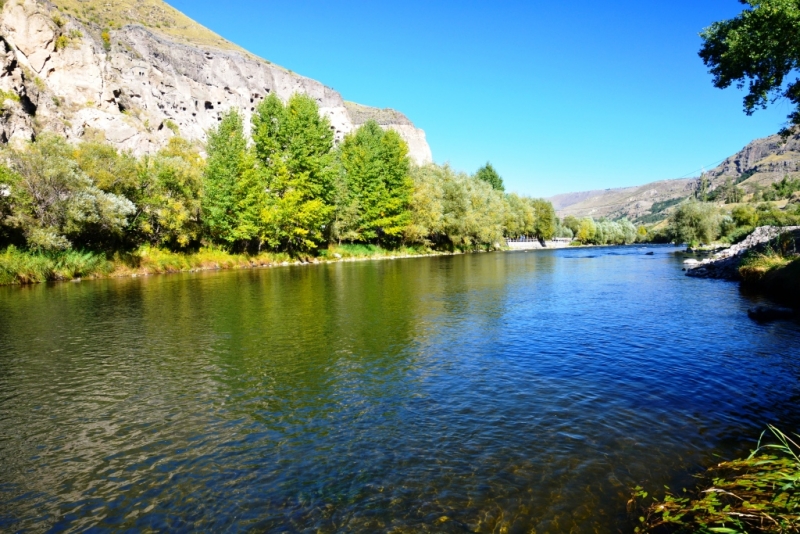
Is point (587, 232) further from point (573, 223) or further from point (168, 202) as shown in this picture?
→ point (168, 202)

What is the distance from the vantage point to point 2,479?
291 inches

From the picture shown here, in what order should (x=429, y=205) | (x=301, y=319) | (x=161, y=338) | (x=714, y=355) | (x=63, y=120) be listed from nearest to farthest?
(x=714, y=355) → (x=161, y=338) → (x=301, y=319) → (x=429, y=205) → (x=63, y=120)

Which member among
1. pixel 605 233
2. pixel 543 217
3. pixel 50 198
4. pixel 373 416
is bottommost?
pixel 373 416

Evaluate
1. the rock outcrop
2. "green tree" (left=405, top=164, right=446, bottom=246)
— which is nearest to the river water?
the rock outcrop

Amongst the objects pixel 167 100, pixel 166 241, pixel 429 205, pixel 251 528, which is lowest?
pixel 251 528

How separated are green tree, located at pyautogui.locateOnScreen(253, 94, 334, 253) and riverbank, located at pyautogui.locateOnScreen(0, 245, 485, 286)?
120 inches

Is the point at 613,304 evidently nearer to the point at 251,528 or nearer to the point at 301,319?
the point at 301,319

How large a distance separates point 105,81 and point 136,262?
76.1m

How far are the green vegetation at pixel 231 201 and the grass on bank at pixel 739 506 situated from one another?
43.3 metres

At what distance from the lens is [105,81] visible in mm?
98188

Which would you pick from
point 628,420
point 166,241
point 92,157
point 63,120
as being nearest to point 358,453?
point 628,420

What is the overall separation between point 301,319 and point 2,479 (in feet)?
43.7

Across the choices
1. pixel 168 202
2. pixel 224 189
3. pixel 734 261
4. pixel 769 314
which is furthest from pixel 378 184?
pixel 769 314

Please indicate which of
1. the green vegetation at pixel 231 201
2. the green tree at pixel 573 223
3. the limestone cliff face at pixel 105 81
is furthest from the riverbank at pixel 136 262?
the green tree at pixel 573 223
